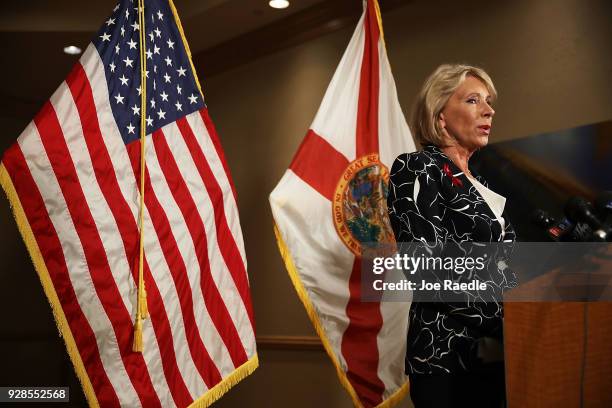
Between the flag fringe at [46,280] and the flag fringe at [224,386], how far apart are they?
40cm

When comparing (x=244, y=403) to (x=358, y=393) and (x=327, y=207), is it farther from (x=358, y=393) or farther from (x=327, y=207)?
(x=327, y=207)

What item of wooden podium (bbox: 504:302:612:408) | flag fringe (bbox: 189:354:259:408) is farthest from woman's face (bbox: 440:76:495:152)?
flag fringe (bbox: 189:354:259:408)

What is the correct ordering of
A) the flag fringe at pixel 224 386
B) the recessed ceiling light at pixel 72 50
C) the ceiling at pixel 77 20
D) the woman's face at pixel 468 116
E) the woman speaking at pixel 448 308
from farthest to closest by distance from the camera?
the recessed ceiling light at pixel 72 50, the ceiling at pixel 77 20, the flag fringe at pixel 224 386, the woman's face at pixel 468 116, the woman speaking at pixel 448 308

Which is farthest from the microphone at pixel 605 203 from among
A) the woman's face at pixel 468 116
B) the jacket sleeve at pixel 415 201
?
the woman's face at pixel 468 116

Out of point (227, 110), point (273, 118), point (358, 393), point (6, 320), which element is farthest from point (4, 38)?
point (358, 393)

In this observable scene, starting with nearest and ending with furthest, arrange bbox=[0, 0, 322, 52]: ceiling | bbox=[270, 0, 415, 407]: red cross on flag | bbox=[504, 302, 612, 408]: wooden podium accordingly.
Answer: bbox=[504, 302, 612, 408]: wooden podium
bbox=[270, 0, 415, 407]: red cross on flag
bbox=[0, 0, 322, 52]: ceiling

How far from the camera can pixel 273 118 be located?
3.85 m

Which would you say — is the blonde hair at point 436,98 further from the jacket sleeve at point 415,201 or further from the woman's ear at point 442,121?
the jacket sleeve at point 415,201

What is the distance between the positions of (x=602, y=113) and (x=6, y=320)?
4546mm

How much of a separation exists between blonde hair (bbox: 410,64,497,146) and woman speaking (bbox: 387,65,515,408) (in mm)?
84

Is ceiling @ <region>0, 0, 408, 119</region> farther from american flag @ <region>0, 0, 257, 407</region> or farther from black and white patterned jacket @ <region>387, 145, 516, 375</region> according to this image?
black and white patterned jacket @ <region>387, 145, 516, 375</region>

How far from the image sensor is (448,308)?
60.1 inches

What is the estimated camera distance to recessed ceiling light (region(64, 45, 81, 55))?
411 centimetres

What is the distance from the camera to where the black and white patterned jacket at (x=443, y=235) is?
1499 mm
